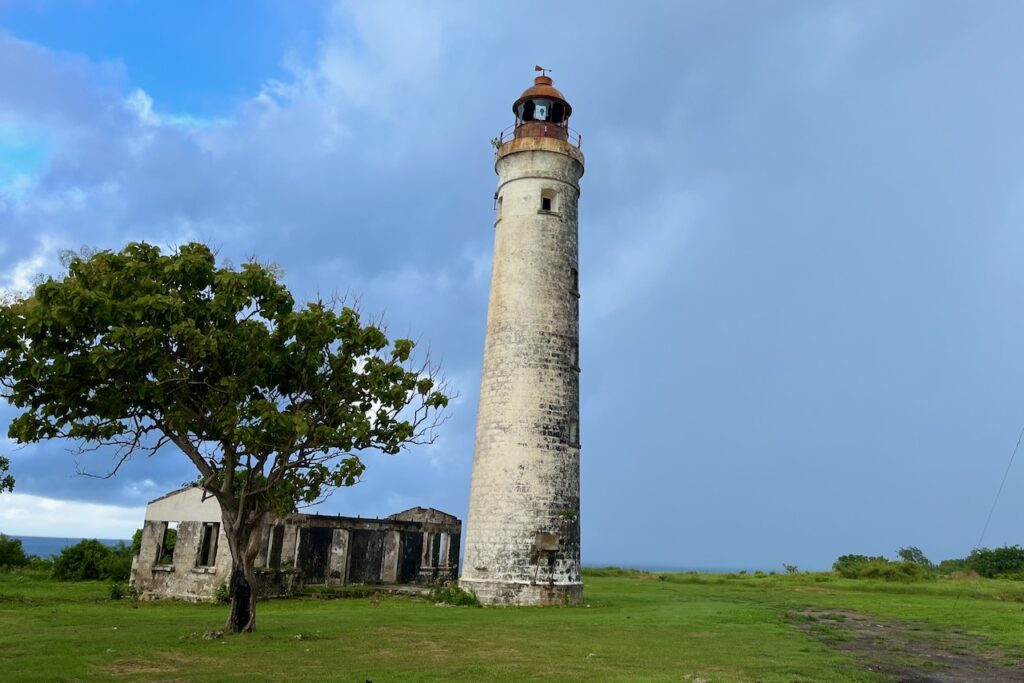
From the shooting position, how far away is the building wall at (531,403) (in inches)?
1093

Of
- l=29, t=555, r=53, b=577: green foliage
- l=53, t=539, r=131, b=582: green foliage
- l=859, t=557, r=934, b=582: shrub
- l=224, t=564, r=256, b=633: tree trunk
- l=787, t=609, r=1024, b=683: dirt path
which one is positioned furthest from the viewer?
l=859, t=557, r=934, b=582: shrub

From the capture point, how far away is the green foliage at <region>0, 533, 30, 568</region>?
135ft

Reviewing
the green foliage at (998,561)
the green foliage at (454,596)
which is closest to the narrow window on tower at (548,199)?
the green foliage at (454,596)

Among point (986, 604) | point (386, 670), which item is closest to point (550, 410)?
point (386, 670)

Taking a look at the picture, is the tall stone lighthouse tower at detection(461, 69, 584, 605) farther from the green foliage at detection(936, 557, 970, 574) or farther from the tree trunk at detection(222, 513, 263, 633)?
the green foliage at detection(936, 557, 970, 574)

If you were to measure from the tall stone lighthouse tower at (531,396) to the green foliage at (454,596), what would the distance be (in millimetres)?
319

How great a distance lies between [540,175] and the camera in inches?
1211

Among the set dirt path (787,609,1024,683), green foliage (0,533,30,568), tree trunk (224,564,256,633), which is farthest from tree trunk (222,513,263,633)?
green foliage (0,533,30,568)

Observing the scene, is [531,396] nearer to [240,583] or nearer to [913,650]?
[240,583]

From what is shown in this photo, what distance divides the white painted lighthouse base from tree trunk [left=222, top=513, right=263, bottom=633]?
1089 cm

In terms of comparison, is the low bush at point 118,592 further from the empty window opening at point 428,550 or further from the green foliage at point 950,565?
the green foliage at point 950,565

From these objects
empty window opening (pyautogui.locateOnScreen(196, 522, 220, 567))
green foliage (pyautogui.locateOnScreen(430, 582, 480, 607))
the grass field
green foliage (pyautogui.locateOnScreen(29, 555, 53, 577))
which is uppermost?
empty window opening (pyautogui.locateOnScreen(196, 522, 220, 567))

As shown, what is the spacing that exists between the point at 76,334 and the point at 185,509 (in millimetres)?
16351

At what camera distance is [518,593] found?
90.0 ft
